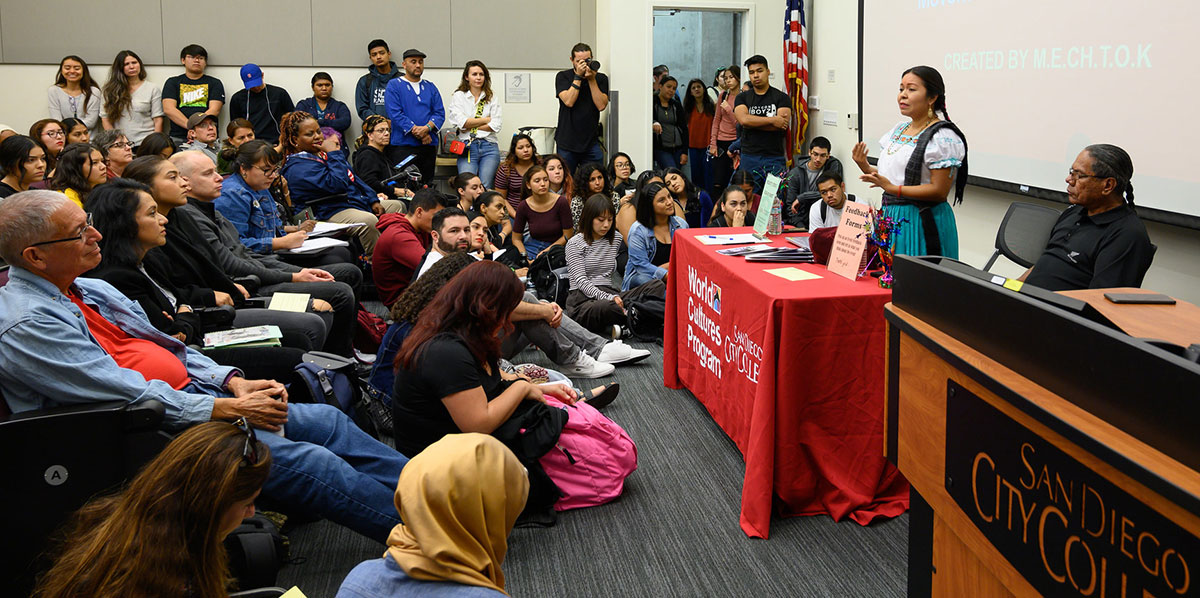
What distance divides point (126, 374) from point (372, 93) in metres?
6.52

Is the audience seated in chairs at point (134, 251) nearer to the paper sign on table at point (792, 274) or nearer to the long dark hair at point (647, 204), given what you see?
the paper sign on table at point (792, 274)

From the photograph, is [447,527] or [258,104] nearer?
[447,527]

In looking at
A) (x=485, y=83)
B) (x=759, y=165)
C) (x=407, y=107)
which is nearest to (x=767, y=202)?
(x=759, y=165)

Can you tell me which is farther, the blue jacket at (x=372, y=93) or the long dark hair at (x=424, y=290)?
the blue jacket at (x=372, y=93)

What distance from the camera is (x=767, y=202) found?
3729 mm

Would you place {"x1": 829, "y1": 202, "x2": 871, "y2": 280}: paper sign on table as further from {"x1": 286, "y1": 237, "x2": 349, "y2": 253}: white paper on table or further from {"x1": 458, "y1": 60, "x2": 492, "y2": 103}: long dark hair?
{"x1": 458, "y1": 60, "x2": 492, "y2": 103}: long dark hair

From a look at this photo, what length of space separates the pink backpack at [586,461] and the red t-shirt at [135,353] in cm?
113

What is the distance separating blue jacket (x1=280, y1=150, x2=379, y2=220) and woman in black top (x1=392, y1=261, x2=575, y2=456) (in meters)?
3.64

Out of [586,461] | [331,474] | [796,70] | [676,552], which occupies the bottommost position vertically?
[676,552]

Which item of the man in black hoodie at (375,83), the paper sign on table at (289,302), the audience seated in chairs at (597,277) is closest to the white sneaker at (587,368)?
the audience seated in chairs at (597,277)

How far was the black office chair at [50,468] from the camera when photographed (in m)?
1.98

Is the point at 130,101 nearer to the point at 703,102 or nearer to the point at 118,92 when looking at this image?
the point at 118,92

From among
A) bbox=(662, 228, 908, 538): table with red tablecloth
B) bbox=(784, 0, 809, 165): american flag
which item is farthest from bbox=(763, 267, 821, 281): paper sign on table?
bbox=(784, 0, 809, 165): american flag

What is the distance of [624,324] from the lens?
5.04 metres
